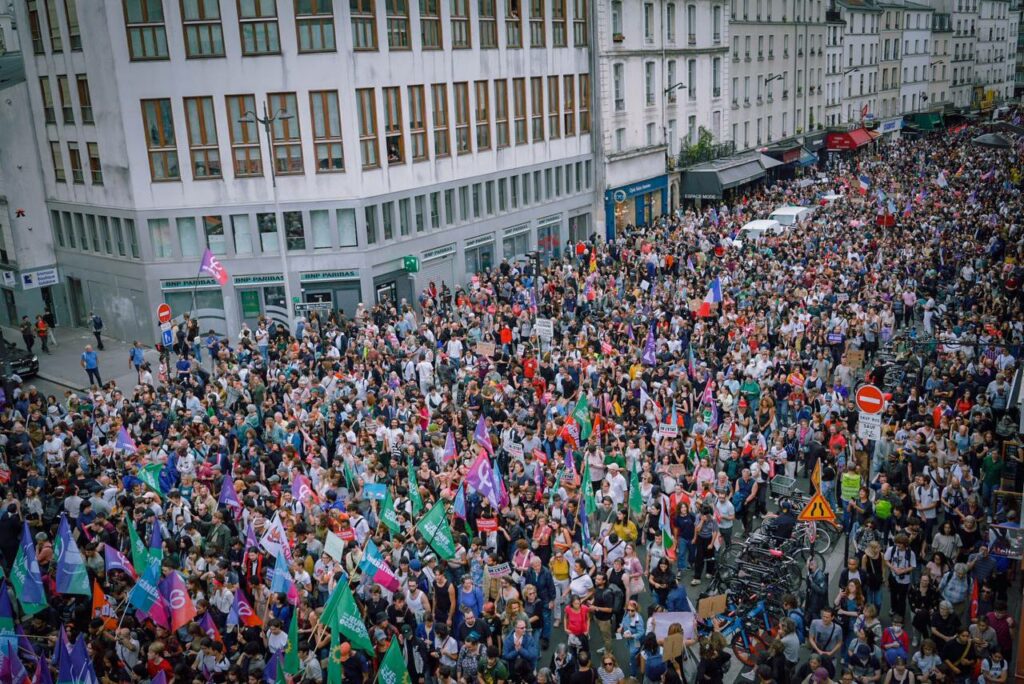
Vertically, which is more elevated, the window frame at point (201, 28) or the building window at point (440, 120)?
the window frame at point (201, 28)

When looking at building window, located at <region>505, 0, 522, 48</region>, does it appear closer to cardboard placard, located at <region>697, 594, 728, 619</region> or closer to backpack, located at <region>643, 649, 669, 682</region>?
cardboard placard, located at <region>697, 594, 728, 619</region>

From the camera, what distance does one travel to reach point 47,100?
36.2 metres

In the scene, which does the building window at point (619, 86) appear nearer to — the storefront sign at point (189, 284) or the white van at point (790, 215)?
the white van at point (790, 215)

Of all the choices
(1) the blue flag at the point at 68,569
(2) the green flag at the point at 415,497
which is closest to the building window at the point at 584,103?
(2) the green flag at the point at 415,497

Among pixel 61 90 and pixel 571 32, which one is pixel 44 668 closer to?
pixel 61 90

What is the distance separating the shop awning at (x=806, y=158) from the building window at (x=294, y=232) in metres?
43.7

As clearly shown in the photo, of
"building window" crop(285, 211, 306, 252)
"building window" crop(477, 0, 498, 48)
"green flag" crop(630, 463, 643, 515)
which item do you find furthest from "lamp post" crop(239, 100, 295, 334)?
"green flag" crop(630, 463, 643, 515)

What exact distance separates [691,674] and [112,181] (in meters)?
28.9

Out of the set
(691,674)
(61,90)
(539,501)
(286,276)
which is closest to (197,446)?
(539,501)

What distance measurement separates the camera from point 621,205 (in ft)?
163

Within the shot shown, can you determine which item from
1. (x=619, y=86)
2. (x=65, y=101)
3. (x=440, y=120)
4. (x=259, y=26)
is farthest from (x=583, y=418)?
(x=619, y=86)

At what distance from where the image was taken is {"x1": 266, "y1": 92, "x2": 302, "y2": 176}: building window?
3297 cm

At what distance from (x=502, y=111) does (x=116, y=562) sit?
99.2ft

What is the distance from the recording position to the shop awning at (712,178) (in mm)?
54438
